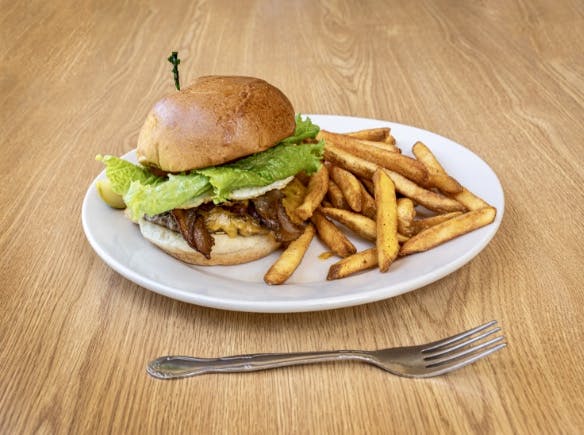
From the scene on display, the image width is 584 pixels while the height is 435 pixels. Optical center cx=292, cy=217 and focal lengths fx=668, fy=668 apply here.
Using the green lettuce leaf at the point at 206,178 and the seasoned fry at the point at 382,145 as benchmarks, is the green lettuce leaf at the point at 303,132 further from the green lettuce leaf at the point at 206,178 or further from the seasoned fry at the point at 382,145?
the seasoned fry at the point at 382,145

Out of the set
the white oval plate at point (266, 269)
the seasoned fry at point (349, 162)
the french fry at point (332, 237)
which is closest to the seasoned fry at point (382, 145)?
the seasoned fry at point (349, 162)

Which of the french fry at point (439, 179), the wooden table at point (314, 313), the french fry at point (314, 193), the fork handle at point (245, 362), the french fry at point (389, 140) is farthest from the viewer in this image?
the french fry at point (389, 140)

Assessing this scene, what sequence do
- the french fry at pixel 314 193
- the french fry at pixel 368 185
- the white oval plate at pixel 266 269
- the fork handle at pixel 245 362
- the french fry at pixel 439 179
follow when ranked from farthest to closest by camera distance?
1. the french fry at pixel 368 185
2. the french fry at pixel 439 179
3. the french fry at pixel 314 193
4. the white oval plate at pixel 266 269
5. the fork handle at pixel 245 362

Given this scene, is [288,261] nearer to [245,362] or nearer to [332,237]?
[332,237]

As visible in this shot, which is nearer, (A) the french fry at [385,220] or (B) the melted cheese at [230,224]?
(A) the french fry at [385,220]

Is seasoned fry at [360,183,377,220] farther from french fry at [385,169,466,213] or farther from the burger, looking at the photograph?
the burger

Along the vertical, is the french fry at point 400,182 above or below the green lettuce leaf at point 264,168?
below

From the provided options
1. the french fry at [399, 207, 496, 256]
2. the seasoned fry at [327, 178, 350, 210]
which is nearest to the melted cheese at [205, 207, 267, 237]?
the seasoned fry at [327, 178, 350, 210]

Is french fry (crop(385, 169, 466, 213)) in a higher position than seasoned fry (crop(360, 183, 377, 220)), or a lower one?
higher
